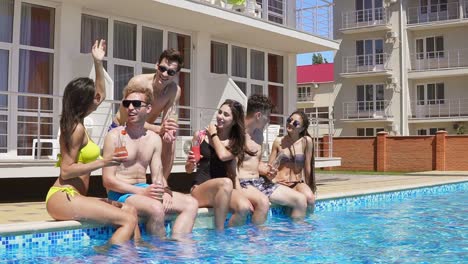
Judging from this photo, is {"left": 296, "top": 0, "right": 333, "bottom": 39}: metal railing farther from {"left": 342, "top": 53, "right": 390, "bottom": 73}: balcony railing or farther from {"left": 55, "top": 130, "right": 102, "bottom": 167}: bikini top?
{"left": 342, "top": 53, "right": 390, "bottom": 73}: balcony railing

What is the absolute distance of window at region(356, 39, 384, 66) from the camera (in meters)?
38.1

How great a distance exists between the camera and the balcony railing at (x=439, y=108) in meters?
35.0

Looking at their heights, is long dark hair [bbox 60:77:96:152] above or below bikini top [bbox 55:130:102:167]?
above

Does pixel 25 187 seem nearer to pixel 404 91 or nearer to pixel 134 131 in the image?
pixel 134 131

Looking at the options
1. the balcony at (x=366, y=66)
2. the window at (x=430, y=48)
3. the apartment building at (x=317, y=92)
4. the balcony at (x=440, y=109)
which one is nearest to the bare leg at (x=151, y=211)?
the balcony at (x=440, y=109)

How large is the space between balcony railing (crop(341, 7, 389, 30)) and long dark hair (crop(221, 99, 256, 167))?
33279 millimetres

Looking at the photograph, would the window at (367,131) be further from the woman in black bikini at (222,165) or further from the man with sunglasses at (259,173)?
the woman in black bikini at (222,165)

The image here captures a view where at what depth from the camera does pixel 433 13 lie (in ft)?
119

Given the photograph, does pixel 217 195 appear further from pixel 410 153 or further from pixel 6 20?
pixel 410 153

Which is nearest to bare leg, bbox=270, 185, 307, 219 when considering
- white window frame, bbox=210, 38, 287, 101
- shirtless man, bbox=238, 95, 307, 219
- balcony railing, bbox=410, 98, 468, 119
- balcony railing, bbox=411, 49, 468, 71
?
shirtless man, bbox=238, 95, 307, 219

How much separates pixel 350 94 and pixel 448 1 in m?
8.79

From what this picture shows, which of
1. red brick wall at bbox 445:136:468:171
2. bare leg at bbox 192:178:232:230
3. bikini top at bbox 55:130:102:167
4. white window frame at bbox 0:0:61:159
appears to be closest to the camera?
bikini top at bbox 55:130:102:167

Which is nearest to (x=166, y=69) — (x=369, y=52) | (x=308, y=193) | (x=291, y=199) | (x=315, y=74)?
(x=291, y=199)

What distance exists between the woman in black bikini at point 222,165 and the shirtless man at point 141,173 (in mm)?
563
